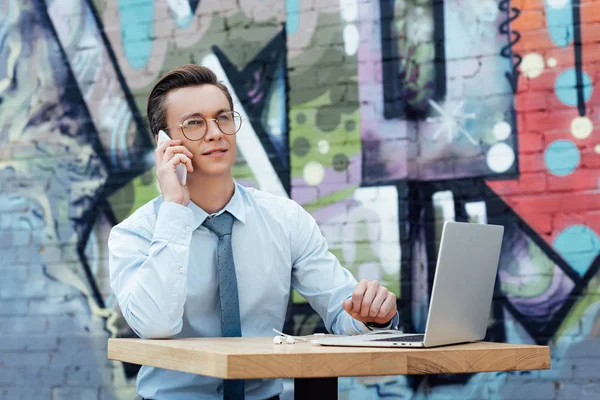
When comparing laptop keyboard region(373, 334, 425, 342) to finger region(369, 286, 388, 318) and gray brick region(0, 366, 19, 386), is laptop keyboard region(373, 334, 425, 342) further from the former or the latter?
gray brick region(0, 366, 19, 386)

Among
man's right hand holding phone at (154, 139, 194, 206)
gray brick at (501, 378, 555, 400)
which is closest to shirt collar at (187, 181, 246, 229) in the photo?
man's right hand holding phone at (154, 139, 194, 206)

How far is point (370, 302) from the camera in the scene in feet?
6.90

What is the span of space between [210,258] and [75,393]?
7.57 feet

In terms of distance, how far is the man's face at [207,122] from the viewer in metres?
2.40

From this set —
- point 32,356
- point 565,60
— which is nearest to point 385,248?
point 565,60

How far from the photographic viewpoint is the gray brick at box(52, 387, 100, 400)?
4.29m

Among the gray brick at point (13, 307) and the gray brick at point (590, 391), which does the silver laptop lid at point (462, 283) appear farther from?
the gray brick at point (13, 307)

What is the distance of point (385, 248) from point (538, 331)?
2.36 ft

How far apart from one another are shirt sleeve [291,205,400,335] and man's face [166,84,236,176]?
308 mm

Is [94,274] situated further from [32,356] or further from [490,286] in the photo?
[490,286]

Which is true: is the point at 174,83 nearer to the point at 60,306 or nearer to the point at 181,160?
the point at 181,160

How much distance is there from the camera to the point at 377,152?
381cm

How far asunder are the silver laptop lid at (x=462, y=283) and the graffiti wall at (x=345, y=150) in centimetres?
162

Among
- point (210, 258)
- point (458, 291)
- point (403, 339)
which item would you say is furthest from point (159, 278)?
point (458, 291)
